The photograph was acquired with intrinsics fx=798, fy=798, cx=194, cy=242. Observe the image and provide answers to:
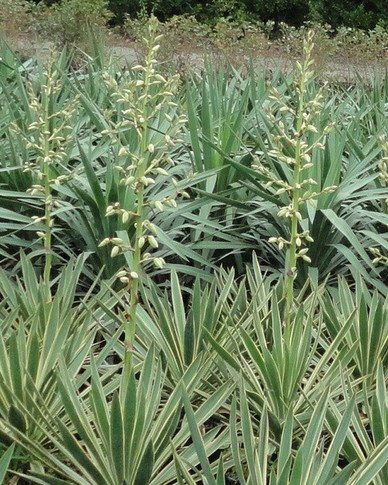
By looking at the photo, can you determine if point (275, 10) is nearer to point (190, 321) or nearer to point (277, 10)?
point (277, 10)

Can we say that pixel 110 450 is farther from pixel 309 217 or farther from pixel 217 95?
pixel 217 95

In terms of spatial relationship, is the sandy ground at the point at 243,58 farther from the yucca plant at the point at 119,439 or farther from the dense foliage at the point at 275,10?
the dense foliage at the point at 275,10

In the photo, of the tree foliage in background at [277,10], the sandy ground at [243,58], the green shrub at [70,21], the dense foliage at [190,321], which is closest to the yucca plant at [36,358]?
the dense foliage at [190,321]

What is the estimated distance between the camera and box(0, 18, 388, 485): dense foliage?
190 centimetres

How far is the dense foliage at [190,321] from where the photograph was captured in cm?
190

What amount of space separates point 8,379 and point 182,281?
147 cm

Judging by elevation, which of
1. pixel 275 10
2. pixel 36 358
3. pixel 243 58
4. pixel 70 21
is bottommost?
pixel 275 10

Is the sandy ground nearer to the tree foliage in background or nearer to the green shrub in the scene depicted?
the green shrub

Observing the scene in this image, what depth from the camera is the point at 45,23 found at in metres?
10.2

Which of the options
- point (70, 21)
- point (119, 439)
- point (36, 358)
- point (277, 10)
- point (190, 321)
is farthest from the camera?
point (277, 10)

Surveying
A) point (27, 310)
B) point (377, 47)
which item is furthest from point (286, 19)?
point (27, 310)

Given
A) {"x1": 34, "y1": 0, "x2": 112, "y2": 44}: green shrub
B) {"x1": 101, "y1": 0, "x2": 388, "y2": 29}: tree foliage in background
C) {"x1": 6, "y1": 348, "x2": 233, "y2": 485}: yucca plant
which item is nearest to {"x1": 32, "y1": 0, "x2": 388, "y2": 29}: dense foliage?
{"x1": 101, "y1": 0, "x2": 388, "y2": 29}: tree foliage in background

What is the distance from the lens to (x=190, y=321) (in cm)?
251

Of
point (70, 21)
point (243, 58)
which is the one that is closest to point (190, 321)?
point (243, 58)
